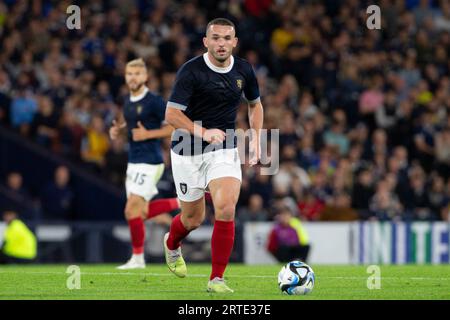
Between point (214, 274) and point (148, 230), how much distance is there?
10.4m

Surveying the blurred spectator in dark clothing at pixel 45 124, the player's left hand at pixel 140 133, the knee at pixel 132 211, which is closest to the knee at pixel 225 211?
the player's left hand at pixel 140 133

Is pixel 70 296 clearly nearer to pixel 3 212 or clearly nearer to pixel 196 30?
pixel 3 212

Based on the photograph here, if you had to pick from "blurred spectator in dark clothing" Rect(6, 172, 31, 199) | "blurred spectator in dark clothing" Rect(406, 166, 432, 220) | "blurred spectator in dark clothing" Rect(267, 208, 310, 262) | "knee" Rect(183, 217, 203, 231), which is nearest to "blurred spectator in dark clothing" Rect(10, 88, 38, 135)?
"blurred spectator in dark clothing" Rect(6, 172, 31, 199)

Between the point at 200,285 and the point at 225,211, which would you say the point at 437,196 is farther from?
the point at 225,211

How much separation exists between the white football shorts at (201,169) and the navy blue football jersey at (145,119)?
3.69 meters

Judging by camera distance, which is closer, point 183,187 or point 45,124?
point 183,187

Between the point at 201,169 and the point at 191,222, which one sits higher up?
the point at 201,169

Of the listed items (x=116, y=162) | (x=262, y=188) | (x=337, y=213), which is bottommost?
(x=337, y=213)

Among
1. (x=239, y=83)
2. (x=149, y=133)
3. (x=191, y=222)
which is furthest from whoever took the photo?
(x=149, y=133)

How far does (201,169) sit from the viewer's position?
11883 millimetres

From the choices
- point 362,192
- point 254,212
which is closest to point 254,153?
point 254,212

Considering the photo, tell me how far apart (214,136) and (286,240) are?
10091 millimetres

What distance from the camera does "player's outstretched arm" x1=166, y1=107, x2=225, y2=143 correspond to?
11094mm

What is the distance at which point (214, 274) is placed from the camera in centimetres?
1123
